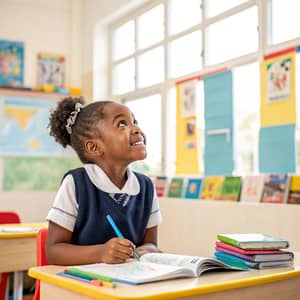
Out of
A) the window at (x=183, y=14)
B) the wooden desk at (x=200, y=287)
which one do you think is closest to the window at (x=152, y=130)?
the window at (x=183, y=14)

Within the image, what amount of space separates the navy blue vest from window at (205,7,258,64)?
235 cm

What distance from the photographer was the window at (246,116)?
11.9 feet

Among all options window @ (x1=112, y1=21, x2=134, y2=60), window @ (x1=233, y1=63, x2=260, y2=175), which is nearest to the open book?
window @ (x1=233, y1=63, x2=260, y2=175)

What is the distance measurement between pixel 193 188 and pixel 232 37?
1.25 m

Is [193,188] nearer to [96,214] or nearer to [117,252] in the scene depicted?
[96,214]

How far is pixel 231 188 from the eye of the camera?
3.52 m

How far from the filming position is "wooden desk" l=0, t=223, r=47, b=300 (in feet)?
8.50

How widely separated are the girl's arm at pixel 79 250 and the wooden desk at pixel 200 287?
98 millimetres

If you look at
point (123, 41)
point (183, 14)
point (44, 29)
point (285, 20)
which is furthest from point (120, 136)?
point (44, 29)

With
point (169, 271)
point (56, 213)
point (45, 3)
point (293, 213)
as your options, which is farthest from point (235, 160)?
point (45, 3)

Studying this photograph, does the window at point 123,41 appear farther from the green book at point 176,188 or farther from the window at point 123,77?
the green book at point 176,188

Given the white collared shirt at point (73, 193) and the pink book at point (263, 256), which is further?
the white collared shirt at point (73, 193)

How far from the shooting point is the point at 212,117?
390 centimetres

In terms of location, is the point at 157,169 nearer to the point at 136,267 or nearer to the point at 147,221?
the point at 147,221
